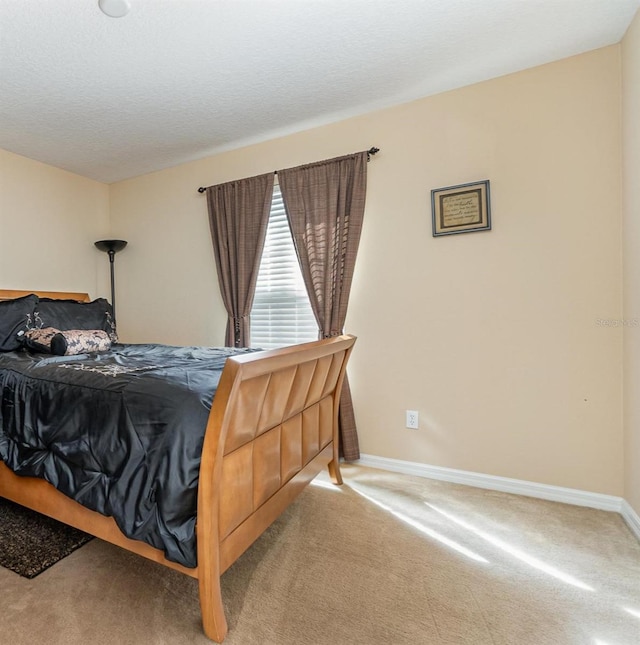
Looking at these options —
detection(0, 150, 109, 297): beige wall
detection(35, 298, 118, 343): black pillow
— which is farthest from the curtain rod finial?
detection(0, 150, 109, 297): beige wall

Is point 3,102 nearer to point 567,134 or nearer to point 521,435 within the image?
point 567,134

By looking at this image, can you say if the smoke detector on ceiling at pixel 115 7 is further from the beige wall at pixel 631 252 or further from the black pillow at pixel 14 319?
the beige wall at pixel 631 252

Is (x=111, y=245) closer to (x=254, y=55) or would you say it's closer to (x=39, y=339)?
(x=39, y=339)

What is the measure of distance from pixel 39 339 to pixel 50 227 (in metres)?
1.53

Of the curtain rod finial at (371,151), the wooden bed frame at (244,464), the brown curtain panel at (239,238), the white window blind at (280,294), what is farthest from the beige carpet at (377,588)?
the curtain rod finial at (371,151)

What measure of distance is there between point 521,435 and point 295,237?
1.97m

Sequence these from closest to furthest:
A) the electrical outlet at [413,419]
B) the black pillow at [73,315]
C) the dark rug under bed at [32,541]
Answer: the dark rug under bed at [32,541], the electrical outlet at [413,419], the black pillow at [73,315]

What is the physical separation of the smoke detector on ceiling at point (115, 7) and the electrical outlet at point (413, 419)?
2.63 meters

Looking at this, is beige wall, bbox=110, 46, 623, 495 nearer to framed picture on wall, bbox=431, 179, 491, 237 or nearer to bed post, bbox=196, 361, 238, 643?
framed picture on wall, bbox=431, 179, 491, 237

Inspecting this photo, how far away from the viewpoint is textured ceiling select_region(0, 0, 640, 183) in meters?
1.71

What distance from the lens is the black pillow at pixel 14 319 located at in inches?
96.4

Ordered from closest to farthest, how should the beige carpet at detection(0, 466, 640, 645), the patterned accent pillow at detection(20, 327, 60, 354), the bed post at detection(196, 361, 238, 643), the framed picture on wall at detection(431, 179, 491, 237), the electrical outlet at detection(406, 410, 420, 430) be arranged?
the bed post at detection(196, 361, 238, 643), the beige carpet at detection(0, 466, 640, 645), the framed picture on wall at detection(431, 179, 491, 237), the patterned accent pillow at detection(20, 327, 60, 354), the electrical outlet at detection(406, 410, 420, 430)

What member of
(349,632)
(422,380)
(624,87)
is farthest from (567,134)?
(349,632)

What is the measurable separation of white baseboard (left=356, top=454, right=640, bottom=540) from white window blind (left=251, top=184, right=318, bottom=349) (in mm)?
1067
